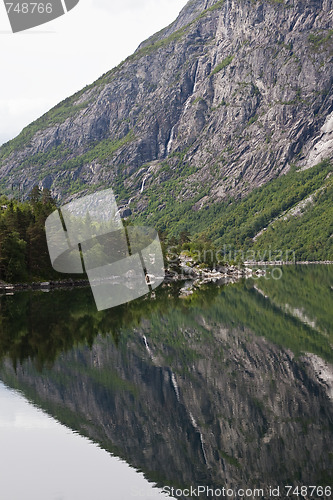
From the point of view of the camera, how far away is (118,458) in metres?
19.9

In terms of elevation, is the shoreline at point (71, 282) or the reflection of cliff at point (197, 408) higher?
the reflection of cliff at point (197, 408)

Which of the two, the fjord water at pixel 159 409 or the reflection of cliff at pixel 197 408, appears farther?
the reflection of cliff at pixel 197 408

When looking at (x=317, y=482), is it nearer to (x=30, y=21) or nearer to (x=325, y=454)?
(x=325, y=454)

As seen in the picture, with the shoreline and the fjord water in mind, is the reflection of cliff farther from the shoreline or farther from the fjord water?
the shoreline

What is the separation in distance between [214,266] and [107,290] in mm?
71276

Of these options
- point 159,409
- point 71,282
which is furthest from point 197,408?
point 71,282

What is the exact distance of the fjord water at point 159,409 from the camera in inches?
722

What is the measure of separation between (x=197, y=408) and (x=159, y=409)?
1.88 meters

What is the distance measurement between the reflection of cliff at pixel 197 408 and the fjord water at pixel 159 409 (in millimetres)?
64

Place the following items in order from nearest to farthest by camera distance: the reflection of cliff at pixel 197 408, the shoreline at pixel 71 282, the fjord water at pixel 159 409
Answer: the fjord water at pixel 159 409 → the reflection of cliff at pixel 197 408 → the shoreline at pixel 71 282

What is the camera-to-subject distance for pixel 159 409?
82.0 feet

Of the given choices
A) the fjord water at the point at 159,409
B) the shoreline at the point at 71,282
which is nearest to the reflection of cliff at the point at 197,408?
the fjord water at the point at 159,409

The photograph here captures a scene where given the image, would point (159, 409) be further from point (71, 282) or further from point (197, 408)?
point (71, 282)

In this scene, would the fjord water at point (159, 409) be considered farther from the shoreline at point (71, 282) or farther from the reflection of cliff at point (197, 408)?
the shoreline at point (71, 282)
